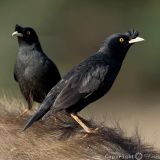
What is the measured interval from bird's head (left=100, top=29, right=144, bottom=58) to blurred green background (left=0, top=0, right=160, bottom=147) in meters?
17.0

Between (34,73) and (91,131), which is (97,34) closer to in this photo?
(34,73)

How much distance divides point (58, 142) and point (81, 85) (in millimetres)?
1930

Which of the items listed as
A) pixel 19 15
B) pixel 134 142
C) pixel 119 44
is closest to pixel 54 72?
pixel 119 44

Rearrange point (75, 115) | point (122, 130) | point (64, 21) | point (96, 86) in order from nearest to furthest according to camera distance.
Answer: point (122, 130), point (75, 115), point (96, 86), point (64, 21)

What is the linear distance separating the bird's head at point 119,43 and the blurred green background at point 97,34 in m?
17.0

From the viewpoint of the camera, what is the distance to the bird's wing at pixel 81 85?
9.92 metres

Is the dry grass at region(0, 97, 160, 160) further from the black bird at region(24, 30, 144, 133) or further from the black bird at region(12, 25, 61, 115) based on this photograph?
the black bird at region(12, 25, 61, 115)

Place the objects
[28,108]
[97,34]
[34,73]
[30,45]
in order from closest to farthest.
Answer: [28,108], [34,73], [30,45], [97,34]

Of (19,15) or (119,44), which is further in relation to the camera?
(19,15)

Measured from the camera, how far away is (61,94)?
997 centimetres

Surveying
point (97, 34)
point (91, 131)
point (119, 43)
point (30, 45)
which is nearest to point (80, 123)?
point (91, 131)

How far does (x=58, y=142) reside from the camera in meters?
→ 8.20

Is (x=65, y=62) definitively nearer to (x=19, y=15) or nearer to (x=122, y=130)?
(x=19, y=15)

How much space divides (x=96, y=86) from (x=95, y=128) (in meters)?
1.26
